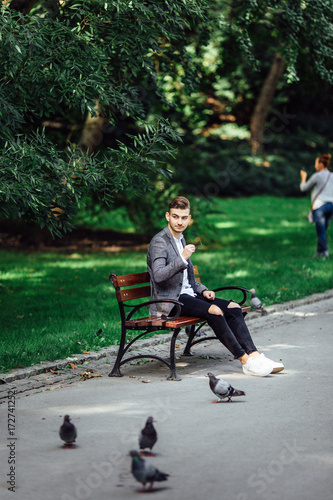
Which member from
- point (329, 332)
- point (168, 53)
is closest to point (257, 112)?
point (168, 53)

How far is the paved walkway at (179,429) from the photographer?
14.1 ft

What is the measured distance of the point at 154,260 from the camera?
698 cm

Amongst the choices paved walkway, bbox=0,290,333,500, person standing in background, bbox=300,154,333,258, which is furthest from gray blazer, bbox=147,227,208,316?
person standing in background, bbox=300,154,333,258

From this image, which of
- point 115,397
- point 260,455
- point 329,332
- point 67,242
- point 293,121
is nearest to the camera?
point 260,455

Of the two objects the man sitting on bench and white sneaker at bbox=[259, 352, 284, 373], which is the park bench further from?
white sneaker at bbox=[259, 352, 284, 373]

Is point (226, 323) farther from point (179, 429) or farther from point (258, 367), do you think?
point (179, 429)

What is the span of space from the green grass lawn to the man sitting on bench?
1243 mm

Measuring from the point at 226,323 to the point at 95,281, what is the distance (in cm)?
593

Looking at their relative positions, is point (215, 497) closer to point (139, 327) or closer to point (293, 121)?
point (139, 327)

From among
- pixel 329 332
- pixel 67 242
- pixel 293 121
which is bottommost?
pixel 293 121

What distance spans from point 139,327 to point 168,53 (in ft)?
17.7

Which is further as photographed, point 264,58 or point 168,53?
point 264,58

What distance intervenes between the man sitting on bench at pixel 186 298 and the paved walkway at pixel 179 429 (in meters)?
0.21

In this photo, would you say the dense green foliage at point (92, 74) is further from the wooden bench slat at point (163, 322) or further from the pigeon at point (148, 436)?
the pigeon at point (148, 436)
